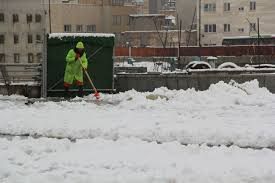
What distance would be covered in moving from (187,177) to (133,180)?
66cm

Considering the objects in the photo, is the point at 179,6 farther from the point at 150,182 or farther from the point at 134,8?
the point at 150,182

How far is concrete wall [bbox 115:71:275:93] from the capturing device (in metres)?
16.1

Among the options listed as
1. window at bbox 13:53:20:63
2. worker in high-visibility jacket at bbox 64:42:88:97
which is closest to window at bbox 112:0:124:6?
window at bbox 13:53:20:63

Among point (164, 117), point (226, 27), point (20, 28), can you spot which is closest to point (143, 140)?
point (164, 117)

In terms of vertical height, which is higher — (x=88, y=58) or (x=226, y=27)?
(x=226, y=27)

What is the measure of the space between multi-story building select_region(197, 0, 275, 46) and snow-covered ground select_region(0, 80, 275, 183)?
2424 inches

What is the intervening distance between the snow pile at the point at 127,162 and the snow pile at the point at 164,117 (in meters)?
0.72

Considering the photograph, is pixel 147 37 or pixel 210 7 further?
pixel 210 7

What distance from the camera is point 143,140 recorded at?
929 centimetres

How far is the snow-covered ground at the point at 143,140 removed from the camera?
700 centimetres

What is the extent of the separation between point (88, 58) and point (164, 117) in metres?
5.84

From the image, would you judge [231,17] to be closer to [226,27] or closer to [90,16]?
[226,27]

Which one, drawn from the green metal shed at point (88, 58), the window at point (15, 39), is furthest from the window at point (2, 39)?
the green metal shed at point (88, 58)

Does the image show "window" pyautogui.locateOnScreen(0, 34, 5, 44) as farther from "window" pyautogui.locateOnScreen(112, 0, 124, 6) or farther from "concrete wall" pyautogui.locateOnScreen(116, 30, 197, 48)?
"window" pyautogui.locateOnScreen(112, 0, 124, 6)
